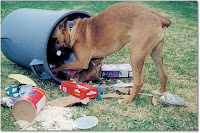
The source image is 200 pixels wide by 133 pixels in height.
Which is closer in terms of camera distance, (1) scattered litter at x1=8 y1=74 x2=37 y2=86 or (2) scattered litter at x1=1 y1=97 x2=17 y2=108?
(2) scattered litter at x1=1 y1=97 x2=17 y2=108

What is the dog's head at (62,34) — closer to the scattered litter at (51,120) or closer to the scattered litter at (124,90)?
the scattered litter at (124,90)

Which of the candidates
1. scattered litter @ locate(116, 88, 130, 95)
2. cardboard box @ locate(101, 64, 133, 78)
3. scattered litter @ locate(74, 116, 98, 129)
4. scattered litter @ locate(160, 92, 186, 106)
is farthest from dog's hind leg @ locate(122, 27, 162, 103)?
cardboard box @ locate(101, 64, 133, 78)

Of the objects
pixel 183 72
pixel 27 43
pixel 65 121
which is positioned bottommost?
pixel 65 121

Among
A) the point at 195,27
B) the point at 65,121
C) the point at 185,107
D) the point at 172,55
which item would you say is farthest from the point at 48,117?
the point at 195,27

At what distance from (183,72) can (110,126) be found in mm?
2507

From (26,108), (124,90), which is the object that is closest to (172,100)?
(124,90)

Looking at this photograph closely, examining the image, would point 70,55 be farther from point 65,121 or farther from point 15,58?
point 65,121

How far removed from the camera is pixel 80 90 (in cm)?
384

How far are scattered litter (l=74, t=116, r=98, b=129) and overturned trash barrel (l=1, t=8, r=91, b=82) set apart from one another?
3.80 feet

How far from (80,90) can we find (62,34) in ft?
3.68

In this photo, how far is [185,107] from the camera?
374 cm

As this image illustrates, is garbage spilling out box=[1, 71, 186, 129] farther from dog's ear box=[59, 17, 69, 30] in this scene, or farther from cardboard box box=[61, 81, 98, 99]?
dog's ear box=[59, 17, 69, 30]

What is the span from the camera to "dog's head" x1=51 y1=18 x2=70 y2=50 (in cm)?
443

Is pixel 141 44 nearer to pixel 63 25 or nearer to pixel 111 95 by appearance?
pixel 111 95
